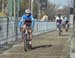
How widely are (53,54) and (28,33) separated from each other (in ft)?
5.35

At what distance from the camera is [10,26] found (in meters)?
19.2

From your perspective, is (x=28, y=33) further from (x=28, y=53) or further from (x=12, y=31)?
(x=12, y=31)

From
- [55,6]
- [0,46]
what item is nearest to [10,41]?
[0,46]

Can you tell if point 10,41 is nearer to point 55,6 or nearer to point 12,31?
point 12,31

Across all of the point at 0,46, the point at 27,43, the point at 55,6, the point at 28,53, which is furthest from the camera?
the point at 55,6

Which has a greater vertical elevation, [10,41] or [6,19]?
[6,19]

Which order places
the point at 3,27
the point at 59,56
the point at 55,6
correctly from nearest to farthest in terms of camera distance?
the point at 59,56, the point at 3,27, the point at 55,6

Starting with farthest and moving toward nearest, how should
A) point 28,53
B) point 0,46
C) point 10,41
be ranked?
point 10,41 < point 0,46 < point 28,53

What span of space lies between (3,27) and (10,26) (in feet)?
6.59

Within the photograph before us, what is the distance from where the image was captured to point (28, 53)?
44.7ft

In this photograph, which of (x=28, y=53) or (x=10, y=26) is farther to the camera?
(x=10, y=26)

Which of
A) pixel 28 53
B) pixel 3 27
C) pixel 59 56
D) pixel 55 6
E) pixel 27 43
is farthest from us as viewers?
pixel 55 6

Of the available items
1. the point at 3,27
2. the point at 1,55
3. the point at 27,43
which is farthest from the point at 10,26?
the point at 1,55

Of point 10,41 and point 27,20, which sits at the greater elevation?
point 27,20
